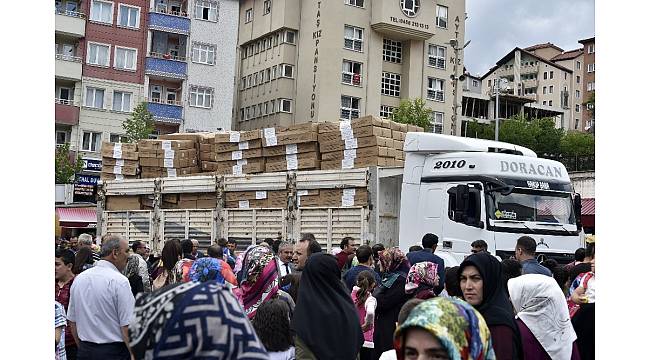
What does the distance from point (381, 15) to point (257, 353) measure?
49.7 m

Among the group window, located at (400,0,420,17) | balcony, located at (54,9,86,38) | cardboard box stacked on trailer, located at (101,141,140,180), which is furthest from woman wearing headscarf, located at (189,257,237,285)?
window, located at (400,0,420,17)

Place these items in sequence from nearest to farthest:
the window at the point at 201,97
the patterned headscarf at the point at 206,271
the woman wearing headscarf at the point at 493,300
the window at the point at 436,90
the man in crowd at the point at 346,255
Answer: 1. the woman wearing headscarf at the point at 493,300
2. the patterned headscarf at the point at 206,271
3. the man in crowd at the point at 346,255
4. the window at the point at 201,97
5. the window at the point at 436,90

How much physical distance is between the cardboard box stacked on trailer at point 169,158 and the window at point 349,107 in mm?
28141

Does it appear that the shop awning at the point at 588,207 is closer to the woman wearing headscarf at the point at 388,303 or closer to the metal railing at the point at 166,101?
the woman wearing headscarf at the point at 388,303

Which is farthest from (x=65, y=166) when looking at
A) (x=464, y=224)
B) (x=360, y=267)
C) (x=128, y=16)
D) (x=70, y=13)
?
(x=360, y=267)

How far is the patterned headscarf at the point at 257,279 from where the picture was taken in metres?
7.56

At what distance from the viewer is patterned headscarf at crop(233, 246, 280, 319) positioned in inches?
298

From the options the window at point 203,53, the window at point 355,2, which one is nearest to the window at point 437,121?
the window at point 355,2

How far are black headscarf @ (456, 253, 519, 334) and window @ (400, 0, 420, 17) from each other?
4789cm

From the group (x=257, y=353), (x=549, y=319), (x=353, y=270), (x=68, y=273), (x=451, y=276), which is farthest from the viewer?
(x=353, y=270)

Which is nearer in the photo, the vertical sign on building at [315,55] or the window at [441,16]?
the vertical sign on building at [315,55]

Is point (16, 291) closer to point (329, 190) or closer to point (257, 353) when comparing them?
point (257, 353)

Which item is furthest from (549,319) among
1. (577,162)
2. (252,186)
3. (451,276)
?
(577,162)

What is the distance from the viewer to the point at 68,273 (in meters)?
7.97
